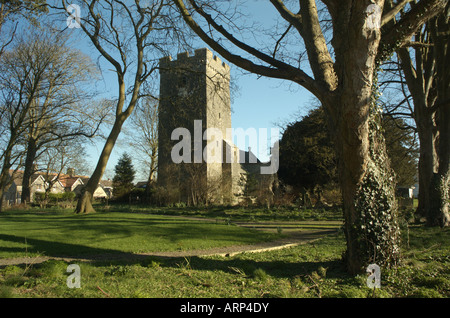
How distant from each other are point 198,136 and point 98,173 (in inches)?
887

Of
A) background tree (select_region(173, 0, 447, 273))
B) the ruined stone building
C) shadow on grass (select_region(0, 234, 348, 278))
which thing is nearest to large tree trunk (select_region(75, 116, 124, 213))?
the ruined stone building

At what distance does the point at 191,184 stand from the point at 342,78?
857 inches

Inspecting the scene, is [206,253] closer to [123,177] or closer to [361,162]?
[361,162]

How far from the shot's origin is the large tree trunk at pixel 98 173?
15.4 m

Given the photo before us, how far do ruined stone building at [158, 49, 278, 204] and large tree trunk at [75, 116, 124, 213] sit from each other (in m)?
2.42

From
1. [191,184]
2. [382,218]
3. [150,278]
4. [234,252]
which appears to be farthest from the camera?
[191,184]

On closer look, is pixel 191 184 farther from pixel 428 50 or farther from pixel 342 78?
pixel 342 78

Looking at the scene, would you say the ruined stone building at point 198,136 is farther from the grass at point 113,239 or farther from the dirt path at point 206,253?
the dirt path at point 206,253

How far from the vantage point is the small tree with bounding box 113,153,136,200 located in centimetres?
3819

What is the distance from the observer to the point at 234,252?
7348 mm

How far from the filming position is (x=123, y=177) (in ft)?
133

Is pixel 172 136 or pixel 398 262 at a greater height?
pixel 172 136

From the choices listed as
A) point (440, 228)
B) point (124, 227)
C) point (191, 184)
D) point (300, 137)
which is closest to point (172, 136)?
point (191, 184)

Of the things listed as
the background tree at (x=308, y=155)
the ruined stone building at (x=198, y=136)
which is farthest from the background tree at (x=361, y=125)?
the background tree at (x=308, y=155)
